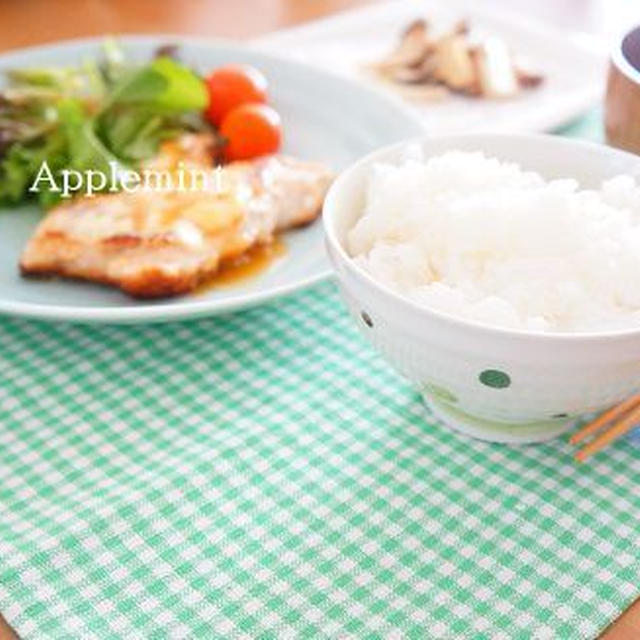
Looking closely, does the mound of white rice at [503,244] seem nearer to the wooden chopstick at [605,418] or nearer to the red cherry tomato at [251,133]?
the wooden chopstick at [605,418]

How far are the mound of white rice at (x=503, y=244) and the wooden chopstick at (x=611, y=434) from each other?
170mm

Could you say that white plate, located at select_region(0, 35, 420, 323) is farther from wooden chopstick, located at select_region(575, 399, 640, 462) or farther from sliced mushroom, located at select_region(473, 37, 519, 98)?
wooden chopstick, located at select_region(575, 399, 640, 462)

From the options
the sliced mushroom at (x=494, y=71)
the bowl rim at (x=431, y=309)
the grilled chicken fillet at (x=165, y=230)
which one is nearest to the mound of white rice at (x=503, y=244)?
the bowl rim at (x=431, y=309)

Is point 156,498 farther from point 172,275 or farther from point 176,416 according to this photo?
point 172,275

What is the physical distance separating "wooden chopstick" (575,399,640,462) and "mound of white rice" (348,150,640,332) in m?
0.17

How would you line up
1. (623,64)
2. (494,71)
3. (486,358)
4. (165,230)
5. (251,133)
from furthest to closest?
(494,71) < (251,133) < (165,230) < (623,64) < (486,358)

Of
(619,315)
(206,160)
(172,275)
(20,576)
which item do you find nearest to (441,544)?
(619,315)

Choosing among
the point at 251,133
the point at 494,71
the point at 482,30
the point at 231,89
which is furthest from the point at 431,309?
the point at 482,30

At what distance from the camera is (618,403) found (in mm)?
1232

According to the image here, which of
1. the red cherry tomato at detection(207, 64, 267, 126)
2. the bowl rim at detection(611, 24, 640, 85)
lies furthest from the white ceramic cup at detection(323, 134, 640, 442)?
the red cherry tomato at detection(207, 64, 267, 126)

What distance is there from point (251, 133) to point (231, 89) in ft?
0.46

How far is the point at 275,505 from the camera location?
3.83ft

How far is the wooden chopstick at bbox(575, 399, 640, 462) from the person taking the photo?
3.99 ft

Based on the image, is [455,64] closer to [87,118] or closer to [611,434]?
[87,118]
